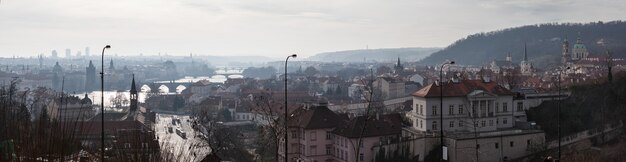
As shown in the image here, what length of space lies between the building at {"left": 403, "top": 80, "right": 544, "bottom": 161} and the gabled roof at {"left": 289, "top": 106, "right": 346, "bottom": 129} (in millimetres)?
3991

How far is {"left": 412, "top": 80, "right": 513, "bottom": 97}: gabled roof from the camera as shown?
35094mm

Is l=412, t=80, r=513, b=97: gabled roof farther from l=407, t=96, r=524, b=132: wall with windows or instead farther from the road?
the road

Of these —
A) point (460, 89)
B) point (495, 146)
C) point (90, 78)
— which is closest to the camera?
point (495, 146)

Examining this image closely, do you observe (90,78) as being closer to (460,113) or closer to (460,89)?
(460,89)

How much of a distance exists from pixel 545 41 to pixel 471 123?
148213 mm

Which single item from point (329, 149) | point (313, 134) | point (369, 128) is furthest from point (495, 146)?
point (313, 134)

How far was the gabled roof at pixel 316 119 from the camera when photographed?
35250 mm

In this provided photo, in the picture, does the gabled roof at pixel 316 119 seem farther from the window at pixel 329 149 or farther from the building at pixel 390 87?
the building at pixel 390 87

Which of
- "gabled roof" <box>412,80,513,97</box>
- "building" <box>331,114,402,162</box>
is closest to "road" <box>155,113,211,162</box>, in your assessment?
"building" <box>331,114,402,162</box>

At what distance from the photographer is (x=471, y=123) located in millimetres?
35469

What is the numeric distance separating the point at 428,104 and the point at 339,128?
4.98m

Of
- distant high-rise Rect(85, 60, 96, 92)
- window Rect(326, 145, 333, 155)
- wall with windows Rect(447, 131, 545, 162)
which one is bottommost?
window Rect(326, 145, 333, 155)

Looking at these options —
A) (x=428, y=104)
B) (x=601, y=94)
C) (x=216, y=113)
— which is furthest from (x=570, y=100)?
(x=216, y=113)

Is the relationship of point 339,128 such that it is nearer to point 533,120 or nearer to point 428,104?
point 428,104
